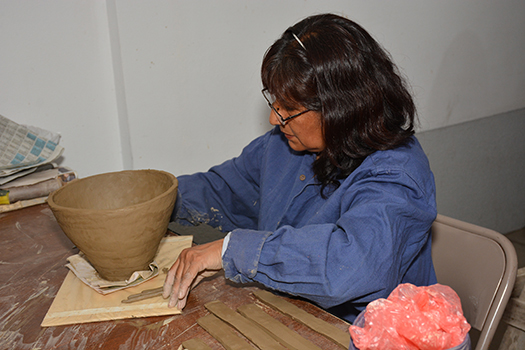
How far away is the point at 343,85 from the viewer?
0.93m

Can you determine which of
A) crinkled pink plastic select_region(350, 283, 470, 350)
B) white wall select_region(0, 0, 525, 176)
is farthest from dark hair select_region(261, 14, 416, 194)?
white wall select_region(0, 0, 525, 176)

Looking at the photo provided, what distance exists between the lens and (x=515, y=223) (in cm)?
358

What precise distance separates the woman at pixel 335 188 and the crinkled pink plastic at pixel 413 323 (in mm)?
235

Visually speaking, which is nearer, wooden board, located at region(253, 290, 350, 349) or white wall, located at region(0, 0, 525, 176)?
wooden board, located at region(253, 290, 350, 349)

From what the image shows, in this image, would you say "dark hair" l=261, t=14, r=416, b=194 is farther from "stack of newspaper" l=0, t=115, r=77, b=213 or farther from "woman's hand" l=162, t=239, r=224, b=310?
"stack of newspaper" l=0, t=115, r=77, b=213

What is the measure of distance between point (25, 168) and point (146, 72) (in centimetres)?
57

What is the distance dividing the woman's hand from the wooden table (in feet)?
0.09

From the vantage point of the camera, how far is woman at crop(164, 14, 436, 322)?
78 centimetres

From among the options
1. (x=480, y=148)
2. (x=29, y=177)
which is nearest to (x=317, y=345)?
(x=29, y=177)

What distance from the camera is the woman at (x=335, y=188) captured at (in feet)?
2.56

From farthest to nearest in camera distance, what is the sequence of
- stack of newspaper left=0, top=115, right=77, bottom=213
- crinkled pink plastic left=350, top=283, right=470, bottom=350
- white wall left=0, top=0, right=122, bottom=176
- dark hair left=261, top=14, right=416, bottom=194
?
1. white wall left=0, top=0, right=122, bottom=176
2. stack of newspaper left=0, top=115, right=77, bottom=213
3. dark hair left=261, top=14, right=416, bottom=194
4. crinkled pink plastic left=350, top=283, right=470, bottom=350

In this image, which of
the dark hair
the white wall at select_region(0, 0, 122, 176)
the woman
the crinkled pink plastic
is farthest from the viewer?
the white wall at select_region(0, 0, 122, 176)

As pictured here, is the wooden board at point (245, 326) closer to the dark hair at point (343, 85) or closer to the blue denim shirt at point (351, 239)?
the blue denim shirt at point (351, 239)

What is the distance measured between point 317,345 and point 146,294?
0.36 metres
